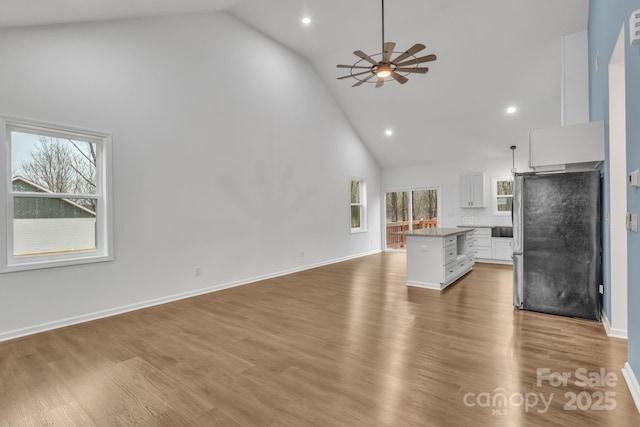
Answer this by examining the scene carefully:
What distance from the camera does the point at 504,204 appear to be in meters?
8.02

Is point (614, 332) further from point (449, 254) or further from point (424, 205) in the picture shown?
point (424, 205)

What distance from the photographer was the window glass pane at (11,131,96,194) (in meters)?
3.37

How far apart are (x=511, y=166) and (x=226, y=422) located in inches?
330

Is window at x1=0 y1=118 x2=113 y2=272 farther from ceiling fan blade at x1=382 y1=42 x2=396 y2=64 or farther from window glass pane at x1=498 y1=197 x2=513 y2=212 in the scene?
window glass pane at x1=498 y1=197 x2=513 y2=212

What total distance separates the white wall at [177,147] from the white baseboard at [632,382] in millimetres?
4779

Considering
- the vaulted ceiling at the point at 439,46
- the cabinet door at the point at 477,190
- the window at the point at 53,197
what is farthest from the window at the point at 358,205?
the window at the point at 53,197

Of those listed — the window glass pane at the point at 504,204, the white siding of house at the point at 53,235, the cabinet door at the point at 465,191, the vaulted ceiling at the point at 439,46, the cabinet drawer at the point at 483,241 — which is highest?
the vaulted ceiling at the point at 439,46

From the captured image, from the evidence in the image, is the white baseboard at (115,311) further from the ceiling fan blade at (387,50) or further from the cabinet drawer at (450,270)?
the ceiling fan blade at (387,50)

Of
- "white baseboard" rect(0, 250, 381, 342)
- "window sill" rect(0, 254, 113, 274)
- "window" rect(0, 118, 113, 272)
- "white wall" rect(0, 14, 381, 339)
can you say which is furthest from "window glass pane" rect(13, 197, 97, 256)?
"white baseboard" rect(0, 250, 381, 342)

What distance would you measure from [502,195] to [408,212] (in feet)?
8.47

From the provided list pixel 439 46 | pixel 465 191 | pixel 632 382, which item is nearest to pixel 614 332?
pixel 632 382

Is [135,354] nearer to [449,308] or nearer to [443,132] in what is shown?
[449,308]

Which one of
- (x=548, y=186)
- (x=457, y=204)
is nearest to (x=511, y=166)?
(x=457, y=204)

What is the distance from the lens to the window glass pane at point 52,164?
11.0 ft
